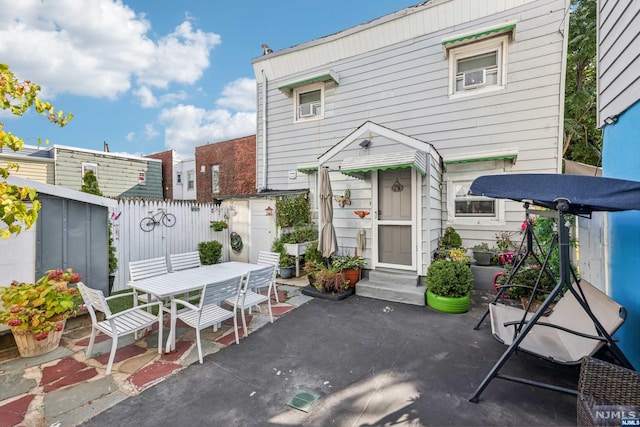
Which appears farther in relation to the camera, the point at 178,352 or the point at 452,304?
the point at 452,304

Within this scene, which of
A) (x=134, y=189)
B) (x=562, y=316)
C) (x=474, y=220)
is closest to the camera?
(x=562, y=316)

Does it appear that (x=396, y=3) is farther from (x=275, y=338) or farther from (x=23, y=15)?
(x=275, y=338)

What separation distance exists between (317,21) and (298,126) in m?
3.43

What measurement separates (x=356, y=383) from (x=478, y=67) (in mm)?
7427

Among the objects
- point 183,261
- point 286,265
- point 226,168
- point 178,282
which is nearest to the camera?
point 178,282

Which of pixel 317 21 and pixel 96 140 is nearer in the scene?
pixel 317 21

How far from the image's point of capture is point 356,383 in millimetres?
2818

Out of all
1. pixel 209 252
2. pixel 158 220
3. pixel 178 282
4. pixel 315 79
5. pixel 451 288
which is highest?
pixel 315 79

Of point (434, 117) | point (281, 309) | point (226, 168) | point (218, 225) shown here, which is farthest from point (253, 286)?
point (226, 168)

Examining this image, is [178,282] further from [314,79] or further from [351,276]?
[314,79]

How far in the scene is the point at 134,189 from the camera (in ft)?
A: 45.7

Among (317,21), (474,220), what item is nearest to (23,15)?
(317,21)

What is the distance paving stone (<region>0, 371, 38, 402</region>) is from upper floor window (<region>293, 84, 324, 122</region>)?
801 centimetres

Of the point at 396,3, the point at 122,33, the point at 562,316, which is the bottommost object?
the point at 562,316
